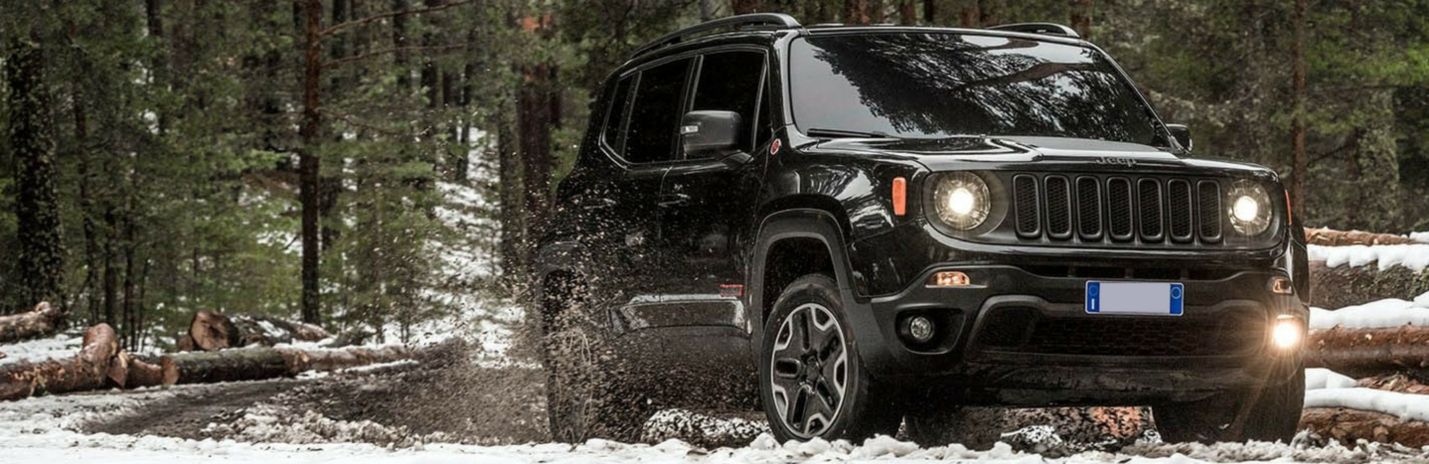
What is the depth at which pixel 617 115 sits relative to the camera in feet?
28.3

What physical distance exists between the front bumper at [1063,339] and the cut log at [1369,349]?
8.71 ft

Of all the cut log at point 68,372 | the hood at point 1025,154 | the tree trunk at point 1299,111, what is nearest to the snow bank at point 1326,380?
the hood at point 1025,154

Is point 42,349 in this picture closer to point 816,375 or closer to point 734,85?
point 734,85

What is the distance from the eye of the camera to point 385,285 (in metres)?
27.8

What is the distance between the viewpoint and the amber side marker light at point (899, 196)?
231 inches

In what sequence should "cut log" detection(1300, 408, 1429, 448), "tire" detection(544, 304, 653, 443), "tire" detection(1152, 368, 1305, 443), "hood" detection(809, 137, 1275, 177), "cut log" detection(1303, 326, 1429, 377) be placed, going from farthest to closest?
"cut log" detection(1303, 326, 1429, 377)
"tire" detection(544, 304, 653, 443)
"cut log" detection(1300, 408, 1429, 448)
"tire" detection(1152, 368, 1305, 443)
"hood" detection(809, 137, 1275, 177)

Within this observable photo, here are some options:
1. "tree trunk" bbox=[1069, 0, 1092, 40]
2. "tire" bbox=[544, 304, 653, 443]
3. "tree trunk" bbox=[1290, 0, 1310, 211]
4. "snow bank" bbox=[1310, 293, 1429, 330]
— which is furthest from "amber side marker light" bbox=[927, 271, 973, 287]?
"tree trunk" bbox=[1290, 0, 1310, 211]

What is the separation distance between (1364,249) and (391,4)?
30785 millimetres

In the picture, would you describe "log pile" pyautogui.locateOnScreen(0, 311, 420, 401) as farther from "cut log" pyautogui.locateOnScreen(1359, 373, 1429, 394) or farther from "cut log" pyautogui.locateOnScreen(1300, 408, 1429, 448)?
"cut log" pyautogui.locateOnScreen(1359, 373, 1429, 394)

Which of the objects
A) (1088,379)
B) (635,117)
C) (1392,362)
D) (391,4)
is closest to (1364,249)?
(1392,362)

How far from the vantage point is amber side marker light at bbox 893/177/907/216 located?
5863mm

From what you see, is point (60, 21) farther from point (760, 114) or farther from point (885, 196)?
point (885, 196)

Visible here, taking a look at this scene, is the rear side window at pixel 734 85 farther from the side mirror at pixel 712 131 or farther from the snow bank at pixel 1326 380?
the snow bank at pixel 1326 380

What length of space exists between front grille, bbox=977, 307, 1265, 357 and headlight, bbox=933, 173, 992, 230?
13.1 inches
